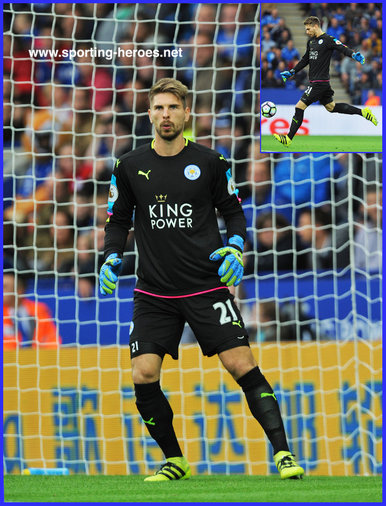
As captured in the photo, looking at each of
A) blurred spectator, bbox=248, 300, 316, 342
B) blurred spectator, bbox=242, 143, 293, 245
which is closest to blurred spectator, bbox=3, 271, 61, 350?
blurred spectator, bbox=248, 300, 316, 342

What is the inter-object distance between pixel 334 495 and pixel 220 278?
1.20m

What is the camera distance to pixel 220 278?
4.88 meters

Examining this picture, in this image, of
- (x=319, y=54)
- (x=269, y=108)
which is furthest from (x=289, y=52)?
(x=319, y=54)

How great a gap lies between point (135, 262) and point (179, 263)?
3387mm

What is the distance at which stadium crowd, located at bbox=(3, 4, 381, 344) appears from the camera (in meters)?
8.18

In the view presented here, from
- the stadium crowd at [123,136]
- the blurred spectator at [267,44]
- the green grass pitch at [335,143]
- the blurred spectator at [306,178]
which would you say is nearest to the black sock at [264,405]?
the green grass pitch at [335,143]

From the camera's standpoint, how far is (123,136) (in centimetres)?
830

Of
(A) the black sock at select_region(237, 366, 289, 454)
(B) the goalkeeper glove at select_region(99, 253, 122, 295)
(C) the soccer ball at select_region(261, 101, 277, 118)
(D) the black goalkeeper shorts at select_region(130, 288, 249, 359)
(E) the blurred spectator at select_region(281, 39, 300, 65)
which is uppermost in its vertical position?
(E) the blurred spectator at select_region(281, 39, 300, 65)

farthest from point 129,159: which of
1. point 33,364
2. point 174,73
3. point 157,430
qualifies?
point 174,73

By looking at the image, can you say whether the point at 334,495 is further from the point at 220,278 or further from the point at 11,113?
the point at 11,113

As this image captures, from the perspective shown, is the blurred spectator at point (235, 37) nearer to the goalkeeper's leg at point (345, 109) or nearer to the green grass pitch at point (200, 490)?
the goalkeeper's leg at point (345, 109)

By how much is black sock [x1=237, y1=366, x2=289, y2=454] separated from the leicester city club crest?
3.10 ft

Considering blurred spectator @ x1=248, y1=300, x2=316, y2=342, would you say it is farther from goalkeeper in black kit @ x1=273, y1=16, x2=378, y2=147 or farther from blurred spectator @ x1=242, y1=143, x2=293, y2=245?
goalkeeper in black kit @ x1=273, y1=16, x2=378, y2=147

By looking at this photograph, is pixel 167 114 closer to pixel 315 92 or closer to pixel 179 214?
pixel 179 214
